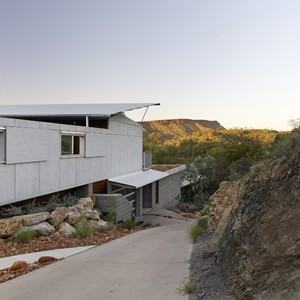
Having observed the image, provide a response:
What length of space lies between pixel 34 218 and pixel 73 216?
1.75 m

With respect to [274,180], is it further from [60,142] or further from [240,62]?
[240,62]

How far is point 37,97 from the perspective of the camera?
41.1 m

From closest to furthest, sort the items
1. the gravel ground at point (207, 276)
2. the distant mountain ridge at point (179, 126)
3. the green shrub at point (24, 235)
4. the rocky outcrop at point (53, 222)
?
the gravel ground at point (207, 276)
the green shrub at point (24, 235)
the rocky outcrop at point (53, 222)
the distant mountain ridge at point (179, 126)

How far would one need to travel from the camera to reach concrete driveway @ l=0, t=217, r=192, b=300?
21.9 ft

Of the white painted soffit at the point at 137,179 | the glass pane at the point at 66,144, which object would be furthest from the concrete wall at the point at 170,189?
the glass pane at the point at 66,144

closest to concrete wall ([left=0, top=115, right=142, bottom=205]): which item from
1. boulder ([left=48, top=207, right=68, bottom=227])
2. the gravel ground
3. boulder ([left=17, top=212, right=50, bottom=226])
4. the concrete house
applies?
the concrete house

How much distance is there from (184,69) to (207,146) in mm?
34432

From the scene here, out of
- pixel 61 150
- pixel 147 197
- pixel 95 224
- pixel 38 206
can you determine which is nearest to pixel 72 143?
pixel 61 150

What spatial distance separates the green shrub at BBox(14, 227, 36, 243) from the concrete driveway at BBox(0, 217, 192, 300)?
2.15 meters

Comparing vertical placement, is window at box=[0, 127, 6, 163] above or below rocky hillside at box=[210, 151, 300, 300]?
above

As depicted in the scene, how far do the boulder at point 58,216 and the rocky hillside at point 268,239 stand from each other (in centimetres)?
736

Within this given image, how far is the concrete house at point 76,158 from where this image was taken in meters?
13.1

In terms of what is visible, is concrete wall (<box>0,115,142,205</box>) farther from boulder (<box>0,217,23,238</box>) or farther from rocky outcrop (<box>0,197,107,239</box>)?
rocky outcrop (<box>0,197,107,239</box>)

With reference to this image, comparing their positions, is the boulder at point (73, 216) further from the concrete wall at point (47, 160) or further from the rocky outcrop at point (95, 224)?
the concrete wall at point (47, 160)
